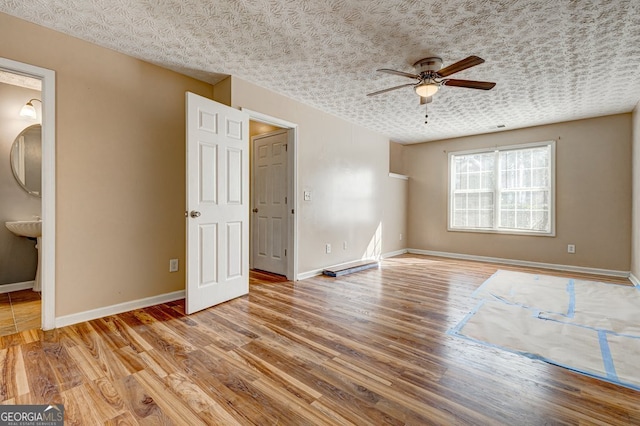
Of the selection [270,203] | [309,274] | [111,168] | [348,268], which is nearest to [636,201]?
[348,268]

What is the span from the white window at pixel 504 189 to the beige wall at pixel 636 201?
3.10 ft

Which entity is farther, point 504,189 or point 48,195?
point 504,189

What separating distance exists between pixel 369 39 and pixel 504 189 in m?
4.33

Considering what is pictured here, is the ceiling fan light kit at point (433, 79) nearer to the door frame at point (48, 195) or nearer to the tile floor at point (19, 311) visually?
the door frame at point (48, 195)

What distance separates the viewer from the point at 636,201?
4.07 meters

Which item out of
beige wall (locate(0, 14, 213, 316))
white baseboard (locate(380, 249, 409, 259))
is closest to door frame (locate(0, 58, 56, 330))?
beige wall (locate(0, 14, 213, 316))

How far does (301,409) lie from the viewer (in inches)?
58.7

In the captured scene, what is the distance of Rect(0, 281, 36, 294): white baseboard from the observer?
11.0ft

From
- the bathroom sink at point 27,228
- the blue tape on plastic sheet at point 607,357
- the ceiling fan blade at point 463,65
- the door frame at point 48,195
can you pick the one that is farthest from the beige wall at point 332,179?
the blue tape on plastic sheet at point 607,357

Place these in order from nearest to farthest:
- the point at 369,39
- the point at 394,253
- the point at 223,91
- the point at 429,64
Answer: the point at 369,39, the point at 429,64, the point at 223,91, the point at 394,253

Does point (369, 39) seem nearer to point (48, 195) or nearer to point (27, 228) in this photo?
point (48, 195)

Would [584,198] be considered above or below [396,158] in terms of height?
below

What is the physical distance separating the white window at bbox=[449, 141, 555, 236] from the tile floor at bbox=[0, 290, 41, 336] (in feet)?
20.9

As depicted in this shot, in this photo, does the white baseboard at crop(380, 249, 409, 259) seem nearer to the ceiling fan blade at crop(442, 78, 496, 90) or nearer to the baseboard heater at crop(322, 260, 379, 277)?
the baseboard heater at crop(322, 260, 379, 277)
